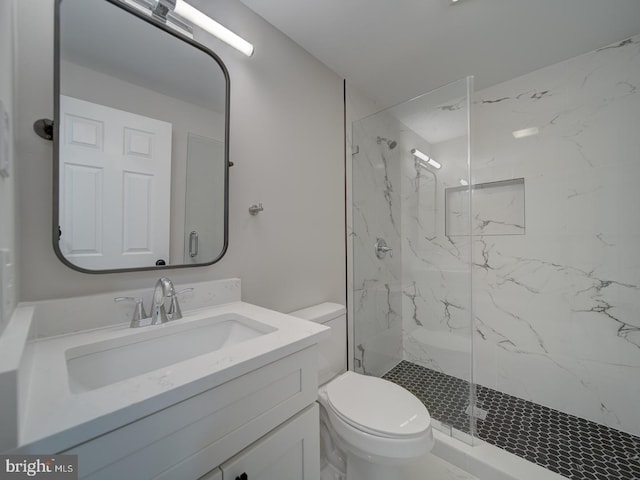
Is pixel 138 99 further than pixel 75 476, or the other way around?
pixel 138 99

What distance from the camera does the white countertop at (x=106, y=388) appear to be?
42 centimetres

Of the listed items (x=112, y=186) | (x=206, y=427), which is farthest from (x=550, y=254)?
(x=112, y=186)

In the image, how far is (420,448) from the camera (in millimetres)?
1005

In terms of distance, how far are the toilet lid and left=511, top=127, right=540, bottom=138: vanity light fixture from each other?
6.24ft

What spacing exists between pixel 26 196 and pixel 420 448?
1.56 metres

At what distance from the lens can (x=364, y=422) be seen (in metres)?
1.05

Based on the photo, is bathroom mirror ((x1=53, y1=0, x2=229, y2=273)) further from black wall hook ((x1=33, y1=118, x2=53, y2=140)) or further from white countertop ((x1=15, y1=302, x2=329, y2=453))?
white countertop ((x1=15, y1=302, x2=329, y2=453))

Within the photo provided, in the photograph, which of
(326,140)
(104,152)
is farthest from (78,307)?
(326,140)

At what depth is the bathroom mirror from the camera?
32.9 inches

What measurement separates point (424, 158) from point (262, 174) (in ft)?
3.59

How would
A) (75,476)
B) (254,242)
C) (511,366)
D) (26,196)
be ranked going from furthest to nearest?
(511,366) → (254,242) → (26,196) → (75,476)

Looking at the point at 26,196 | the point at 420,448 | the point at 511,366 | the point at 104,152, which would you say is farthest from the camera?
the point at 511,366

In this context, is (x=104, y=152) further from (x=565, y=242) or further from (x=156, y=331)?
(x=565, y=242)

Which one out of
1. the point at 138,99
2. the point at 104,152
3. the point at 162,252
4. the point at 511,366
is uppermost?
the point at 138,99
